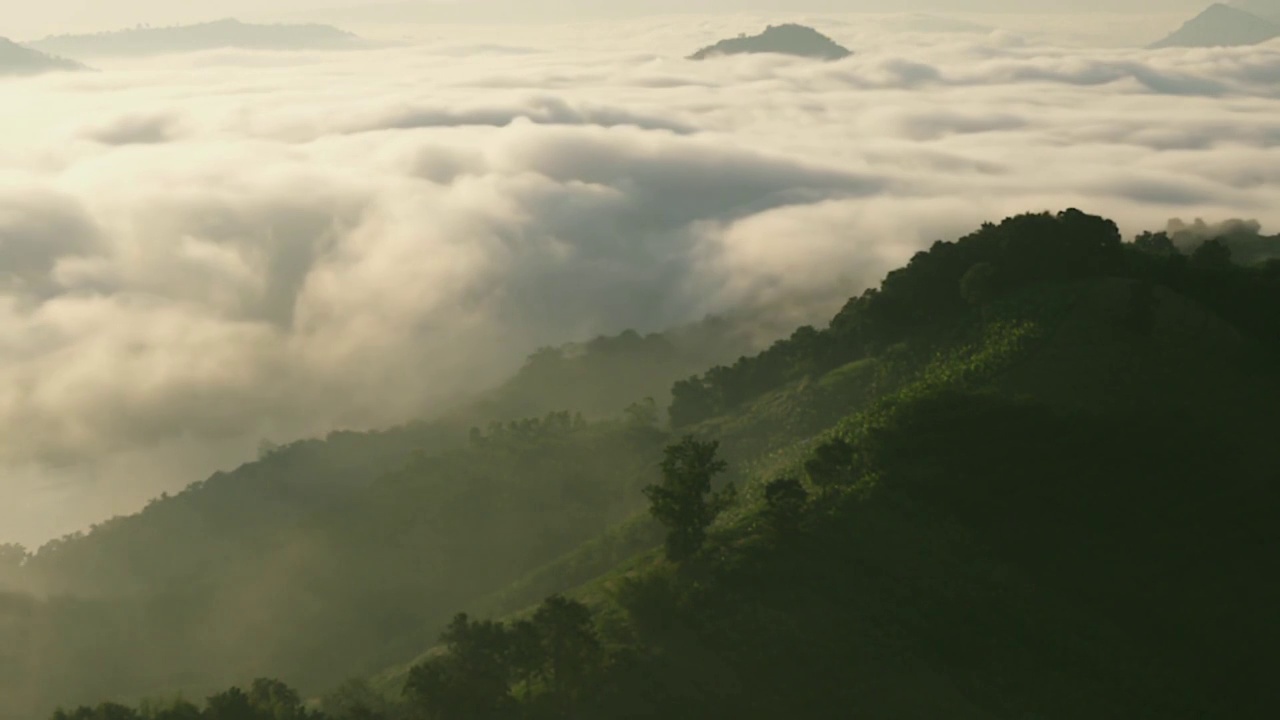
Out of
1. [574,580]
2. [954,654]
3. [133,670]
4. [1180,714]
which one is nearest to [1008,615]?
[954,654]

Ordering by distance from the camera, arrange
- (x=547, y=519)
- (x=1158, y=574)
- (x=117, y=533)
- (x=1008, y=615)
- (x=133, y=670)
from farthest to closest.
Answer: (x=117, y=533)
(x=547, y=519)
(x=133, y=670)
(x=1158, y=574)
(x=1008, y=615)

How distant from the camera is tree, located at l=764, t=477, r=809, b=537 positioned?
76.2 m

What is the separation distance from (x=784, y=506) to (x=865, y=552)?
20.7 feet

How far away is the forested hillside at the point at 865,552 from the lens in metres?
65.8

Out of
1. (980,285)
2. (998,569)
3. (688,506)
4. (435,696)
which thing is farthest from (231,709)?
(980,285)

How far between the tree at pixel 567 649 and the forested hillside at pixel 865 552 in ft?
0.58

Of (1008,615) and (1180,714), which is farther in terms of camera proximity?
(1008,615)

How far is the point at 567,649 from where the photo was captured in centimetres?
6334

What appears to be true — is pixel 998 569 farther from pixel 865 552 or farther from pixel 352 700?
pixel 352 700

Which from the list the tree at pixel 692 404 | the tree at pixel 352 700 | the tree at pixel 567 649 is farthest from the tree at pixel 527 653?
the tree at pixel 692 404

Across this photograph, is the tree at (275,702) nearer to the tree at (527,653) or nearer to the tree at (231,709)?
the tree at (231,709)

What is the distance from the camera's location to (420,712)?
64312 mm

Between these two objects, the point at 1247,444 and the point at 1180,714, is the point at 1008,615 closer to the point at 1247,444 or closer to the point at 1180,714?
the point at 1180,714

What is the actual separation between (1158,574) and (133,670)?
104m
